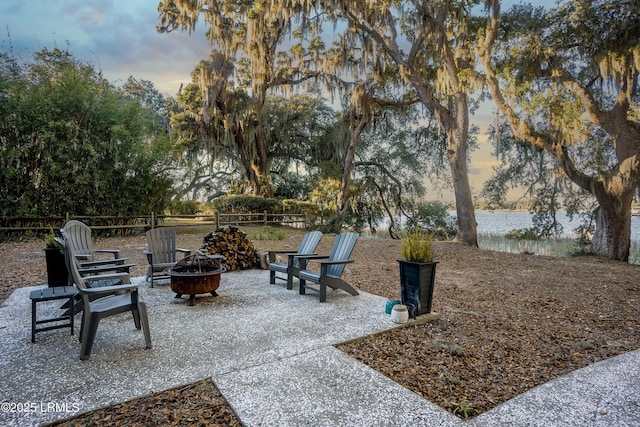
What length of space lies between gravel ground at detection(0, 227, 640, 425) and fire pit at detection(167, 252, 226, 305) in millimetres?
1803

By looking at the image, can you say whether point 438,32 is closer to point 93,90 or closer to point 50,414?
point 93,90

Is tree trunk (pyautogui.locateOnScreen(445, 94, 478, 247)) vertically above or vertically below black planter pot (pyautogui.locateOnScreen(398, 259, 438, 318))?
above

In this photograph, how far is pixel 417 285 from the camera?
329 cm

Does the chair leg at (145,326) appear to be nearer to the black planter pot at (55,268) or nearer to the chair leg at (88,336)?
the chair leg at (88,336)

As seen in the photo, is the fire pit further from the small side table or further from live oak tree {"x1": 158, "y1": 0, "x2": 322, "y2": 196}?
live oak tree {"x1": 158, "y1": 0, "x2": 322, "y2": 196}

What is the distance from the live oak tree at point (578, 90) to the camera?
759 cm

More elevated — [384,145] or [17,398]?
[384,145]

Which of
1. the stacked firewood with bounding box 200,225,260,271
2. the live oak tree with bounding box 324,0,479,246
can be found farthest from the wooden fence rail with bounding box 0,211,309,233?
the live oak tree with bounding box 324,0,479,246

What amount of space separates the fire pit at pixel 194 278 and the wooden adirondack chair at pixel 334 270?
38.6 inches

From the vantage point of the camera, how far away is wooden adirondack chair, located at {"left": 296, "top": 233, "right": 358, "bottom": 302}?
12.8 ft

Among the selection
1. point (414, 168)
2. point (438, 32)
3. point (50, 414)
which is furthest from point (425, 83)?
point (50, 414)

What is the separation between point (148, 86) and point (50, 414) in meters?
21.6

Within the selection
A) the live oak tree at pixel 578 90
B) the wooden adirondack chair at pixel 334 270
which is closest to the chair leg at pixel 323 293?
the wooden adirondack chair at pixel 334 270

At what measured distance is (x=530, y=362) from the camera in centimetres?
253
